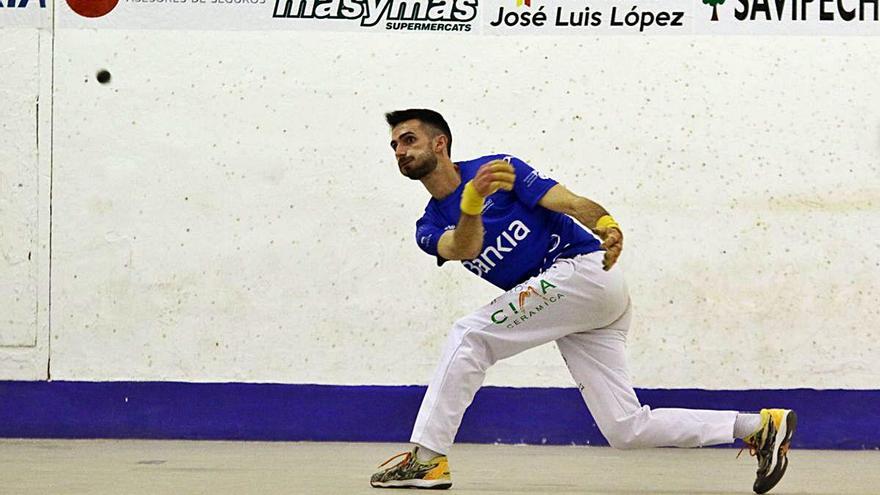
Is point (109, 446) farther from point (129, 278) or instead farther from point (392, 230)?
point (392, 230)

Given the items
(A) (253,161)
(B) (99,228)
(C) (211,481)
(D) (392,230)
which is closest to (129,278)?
(B) (99,228)

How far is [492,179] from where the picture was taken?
14.1ft

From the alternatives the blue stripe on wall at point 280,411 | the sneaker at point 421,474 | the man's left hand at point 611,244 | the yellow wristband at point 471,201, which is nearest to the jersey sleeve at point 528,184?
the yellow wristband at point 471,201

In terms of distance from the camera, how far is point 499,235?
15.3ft

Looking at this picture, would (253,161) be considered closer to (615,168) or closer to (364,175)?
(364,175)

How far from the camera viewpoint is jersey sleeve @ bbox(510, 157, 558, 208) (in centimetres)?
456

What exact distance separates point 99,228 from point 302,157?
99 cm

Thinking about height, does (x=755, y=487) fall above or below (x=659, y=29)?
below

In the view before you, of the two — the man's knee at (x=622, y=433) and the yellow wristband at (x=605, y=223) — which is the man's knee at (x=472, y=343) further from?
the yellow wristband at (x=605, y=223)

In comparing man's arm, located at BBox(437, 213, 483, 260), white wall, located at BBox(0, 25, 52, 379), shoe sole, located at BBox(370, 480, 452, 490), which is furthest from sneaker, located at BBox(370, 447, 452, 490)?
white wall, located at BBox(0, 25, 52, 379)

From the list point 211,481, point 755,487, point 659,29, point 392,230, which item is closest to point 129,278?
point 392,230

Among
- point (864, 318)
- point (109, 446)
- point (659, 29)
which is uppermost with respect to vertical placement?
point (659, 29)

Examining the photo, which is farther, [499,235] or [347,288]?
[347,288]

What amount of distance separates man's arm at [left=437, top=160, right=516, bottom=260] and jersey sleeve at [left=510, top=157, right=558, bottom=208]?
5.6 inches
